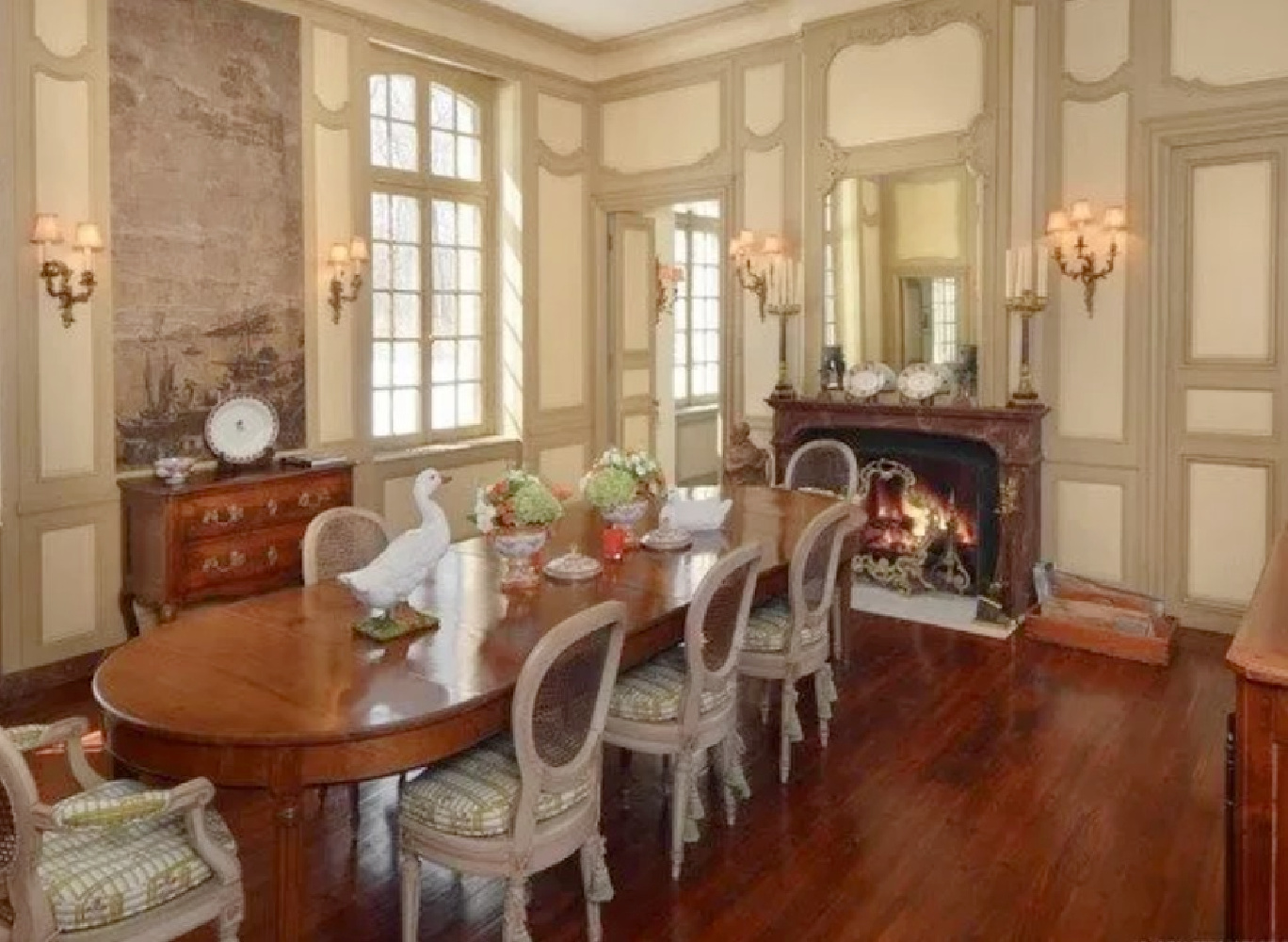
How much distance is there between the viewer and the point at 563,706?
7.97ft

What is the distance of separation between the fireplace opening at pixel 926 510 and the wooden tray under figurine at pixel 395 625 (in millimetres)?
3431

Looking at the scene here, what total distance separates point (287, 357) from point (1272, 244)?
195 inches

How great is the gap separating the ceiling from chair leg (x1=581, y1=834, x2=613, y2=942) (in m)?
5.25

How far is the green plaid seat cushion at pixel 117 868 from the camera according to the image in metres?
2.00

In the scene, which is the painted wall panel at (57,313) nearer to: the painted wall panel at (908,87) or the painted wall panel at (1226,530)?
the painted wall panel at (908,87)

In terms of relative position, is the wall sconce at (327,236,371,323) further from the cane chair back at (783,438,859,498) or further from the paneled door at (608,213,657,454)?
the cane chair back at (783,438,859,498)

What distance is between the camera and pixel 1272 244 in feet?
16.4

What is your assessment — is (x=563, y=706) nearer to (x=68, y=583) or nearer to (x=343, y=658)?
(x=343, y=658)

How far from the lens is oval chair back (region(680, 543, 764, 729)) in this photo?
9.60 feet

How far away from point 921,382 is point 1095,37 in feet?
6.39

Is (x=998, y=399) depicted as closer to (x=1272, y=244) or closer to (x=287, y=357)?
(x=1272, y=244)

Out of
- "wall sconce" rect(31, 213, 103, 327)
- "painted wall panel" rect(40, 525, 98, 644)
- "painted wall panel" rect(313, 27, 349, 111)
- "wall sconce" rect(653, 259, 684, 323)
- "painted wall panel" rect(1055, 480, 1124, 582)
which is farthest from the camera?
"wall sconce" rect(653, 259, 684, 323)

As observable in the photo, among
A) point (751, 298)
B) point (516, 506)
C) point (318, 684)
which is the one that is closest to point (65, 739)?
point (318, 684)

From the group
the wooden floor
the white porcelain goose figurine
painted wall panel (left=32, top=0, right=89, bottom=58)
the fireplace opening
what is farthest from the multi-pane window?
painted wall panel (left=32, top=0, right=89, bottom=58)
